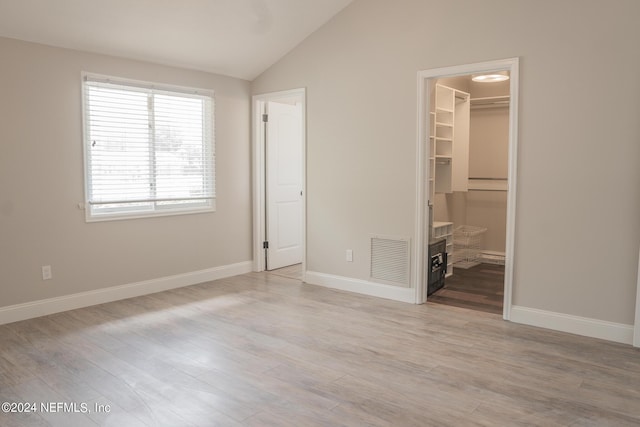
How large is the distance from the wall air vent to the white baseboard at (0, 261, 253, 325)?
6.11 ft

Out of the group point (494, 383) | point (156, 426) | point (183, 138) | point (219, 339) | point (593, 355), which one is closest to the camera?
point (156, 426)

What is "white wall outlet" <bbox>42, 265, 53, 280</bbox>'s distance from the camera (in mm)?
4172

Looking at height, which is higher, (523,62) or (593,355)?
(523,62)

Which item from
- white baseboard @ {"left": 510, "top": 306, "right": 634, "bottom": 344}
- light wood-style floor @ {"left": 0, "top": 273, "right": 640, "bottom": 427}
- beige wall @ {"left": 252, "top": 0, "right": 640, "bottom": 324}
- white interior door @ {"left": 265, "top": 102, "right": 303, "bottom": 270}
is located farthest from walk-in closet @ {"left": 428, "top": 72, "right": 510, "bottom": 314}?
white interior door @ {"left": 265, "top": 102, "right": 303, "bottom": 270}

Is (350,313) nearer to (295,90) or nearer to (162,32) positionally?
(295,90)

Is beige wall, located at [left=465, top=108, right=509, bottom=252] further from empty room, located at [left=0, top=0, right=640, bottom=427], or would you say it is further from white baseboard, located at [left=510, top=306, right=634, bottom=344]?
white baseboard, located at [left=510, top=306, right=634, bottom=344]

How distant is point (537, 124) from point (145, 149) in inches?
145

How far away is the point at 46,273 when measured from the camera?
419cm

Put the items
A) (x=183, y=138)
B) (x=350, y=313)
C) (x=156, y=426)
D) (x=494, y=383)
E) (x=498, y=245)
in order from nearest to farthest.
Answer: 1. (x=156, y=426)
2. (x=494, y=383)
3. (x=350, y=313)
4. (x=183, y=138)
5. (x=498, y=245)

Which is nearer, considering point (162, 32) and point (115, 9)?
point (115, 9)

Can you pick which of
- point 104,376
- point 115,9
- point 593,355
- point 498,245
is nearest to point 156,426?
point 104,376

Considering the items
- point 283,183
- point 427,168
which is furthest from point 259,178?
point 427,168

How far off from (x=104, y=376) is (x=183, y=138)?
2.91 m

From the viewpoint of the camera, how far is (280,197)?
20.1 ft
